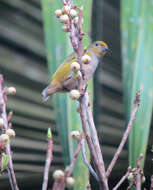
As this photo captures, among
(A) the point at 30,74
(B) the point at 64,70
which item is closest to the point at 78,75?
(B) the point at 64,70

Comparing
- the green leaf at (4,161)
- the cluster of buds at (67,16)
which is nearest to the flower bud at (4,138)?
the green leaf at (4,161)

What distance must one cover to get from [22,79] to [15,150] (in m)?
0.25

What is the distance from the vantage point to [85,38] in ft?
2.10

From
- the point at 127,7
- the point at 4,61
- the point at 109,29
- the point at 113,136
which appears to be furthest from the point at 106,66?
the point at 127,7

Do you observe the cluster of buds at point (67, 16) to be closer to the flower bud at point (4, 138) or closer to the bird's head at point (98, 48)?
the flower bud at point (4, 138)

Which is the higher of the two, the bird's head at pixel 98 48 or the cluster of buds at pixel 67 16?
the bird's head at pixel 98 48

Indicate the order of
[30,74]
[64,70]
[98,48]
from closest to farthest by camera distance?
[64,70], [98,48], [30,74]

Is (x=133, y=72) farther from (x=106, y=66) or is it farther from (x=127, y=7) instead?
(x=106, y=66)

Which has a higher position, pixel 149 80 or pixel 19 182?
pixel 149 80

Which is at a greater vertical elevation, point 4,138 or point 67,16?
point 67,16

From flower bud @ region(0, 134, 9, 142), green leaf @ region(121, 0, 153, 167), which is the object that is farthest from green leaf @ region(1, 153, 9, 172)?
green leaf @ region(121, 0, 153, 167)

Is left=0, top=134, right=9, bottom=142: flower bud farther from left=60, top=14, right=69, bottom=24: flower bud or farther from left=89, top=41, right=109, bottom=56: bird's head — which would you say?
left=89, top=41, right=109, bottom=56: bird's head

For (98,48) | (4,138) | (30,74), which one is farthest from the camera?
(30,74)

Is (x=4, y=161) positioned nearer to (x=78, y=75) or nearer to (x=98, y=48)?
(x=78, y=75)
